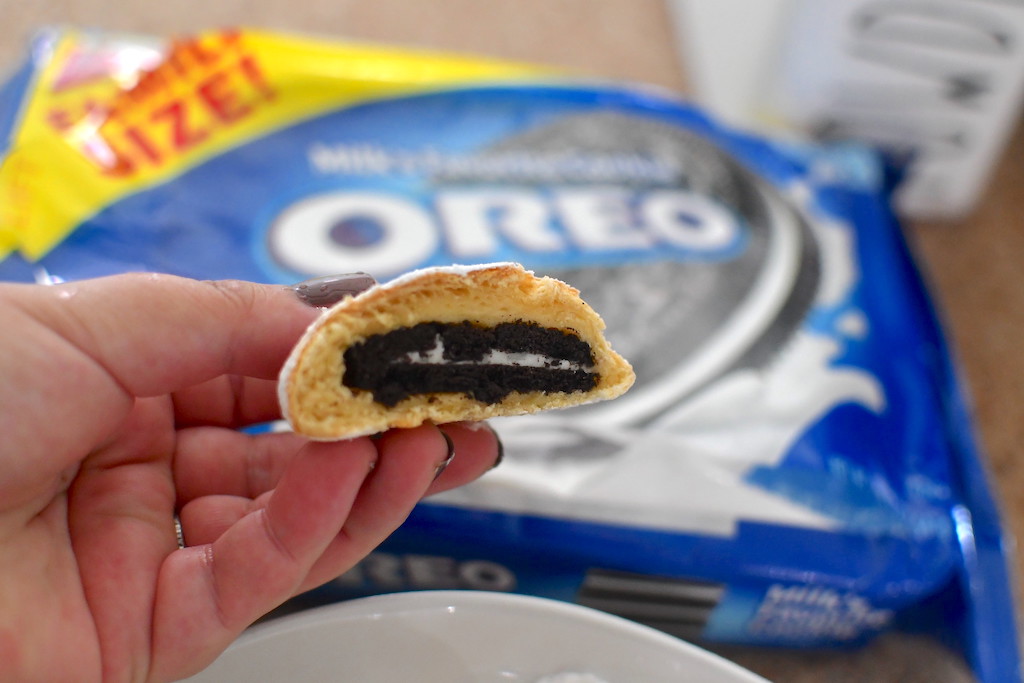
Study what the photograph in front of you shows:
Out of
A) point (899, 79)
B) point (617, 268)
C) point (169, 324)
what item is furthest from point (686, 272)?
point (169, 324)

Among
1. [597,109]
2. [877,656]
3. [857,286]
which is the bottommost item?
[877,656]

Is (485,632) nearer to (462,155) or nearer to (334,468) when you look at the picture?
(334,468)

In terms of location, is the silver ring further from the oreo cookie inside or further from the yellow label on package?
the yellow label on package

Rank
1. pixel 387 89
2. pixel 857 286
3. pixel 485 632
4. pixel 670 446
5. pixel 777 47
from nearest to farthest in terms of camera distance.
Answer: pixel 485 632 < pixel 670 446 < pixel 857 286 < pixel 387 89 < pixel 777 47

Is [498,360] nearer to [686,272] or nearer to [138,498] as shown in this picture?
[138,498]

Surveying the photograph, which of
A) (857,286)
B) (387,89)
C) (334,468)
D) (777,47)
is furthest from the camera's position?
(777,47)

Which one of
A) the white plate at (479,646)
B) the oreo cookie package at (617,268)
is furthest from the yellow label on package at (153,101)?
the white plate at (479,646)

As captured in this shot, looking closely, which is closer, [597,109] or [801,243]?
[801,243]

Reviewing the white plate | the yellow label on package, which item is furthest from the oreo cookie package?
the white plate

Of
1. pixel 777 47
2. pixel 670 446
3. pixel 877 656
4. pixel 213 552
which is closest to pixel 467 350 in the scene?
pixel 213 552
